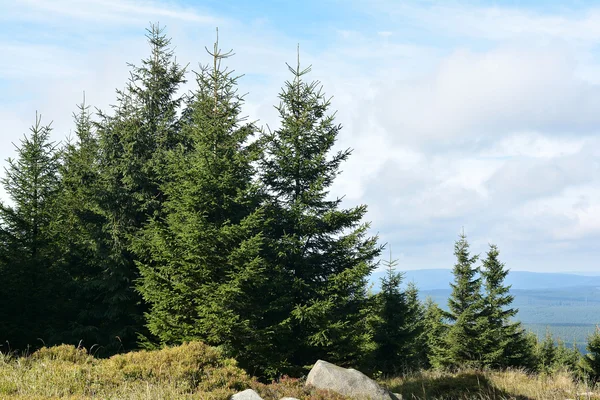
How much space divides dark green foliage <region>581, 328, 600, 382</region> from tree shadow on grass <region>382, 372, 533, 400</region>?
22010 millimetres

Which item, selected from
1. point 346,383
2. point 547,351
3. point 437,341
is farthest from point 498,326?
point 346,383

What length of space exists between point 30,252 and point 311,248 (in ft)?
43.2

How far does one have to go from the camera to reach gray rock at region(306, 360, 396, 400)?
10906 millimetres

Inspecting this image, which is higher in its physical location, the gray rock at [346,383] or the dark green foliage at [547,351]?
the gray rock at [346,383]

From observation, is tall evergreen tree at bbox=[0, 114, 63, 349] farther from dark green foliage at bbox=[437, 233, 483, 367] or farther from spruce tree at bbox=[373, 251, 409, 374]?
dark green foliage at bbox=[437, 233, 483, 367]

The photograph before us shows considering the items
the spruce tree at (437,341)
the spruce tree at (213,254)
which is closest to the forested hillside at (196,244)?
the spruce tree at (213,254)

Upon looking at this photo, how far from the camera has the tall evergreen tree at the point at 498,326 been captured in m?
28.5

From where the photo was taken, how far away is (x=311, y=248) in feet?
56.7

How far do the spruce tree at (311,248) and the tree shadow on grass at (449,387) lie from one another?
217 cm

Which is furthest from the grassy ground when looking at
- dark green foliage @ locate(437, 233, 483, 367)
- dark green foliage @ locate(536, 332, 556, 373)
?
dark green foliage @ locate(536, 332, 556, 373)

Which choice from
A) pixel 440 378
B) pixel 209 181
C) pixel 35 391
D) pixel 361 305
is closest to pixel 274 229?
pixel 209 181

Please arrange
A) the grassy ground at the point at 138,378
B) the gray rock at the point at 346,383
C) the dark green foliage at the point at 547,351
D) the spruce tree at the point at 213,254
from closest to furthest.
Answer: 1. the grassy ground at the point at 138,378
2. the gray rock at the point at 346,383
3. the spruce tree at the point at 213,254
4. the dark green foliage at the point at 547,351

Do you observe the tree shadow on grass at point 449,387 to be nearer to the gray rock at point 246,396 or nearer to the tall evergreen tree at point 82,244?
the gray rock at point 246,396

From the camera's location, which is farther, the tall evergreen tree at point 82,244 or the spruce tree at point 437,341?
the spruce tree at point 437,341
